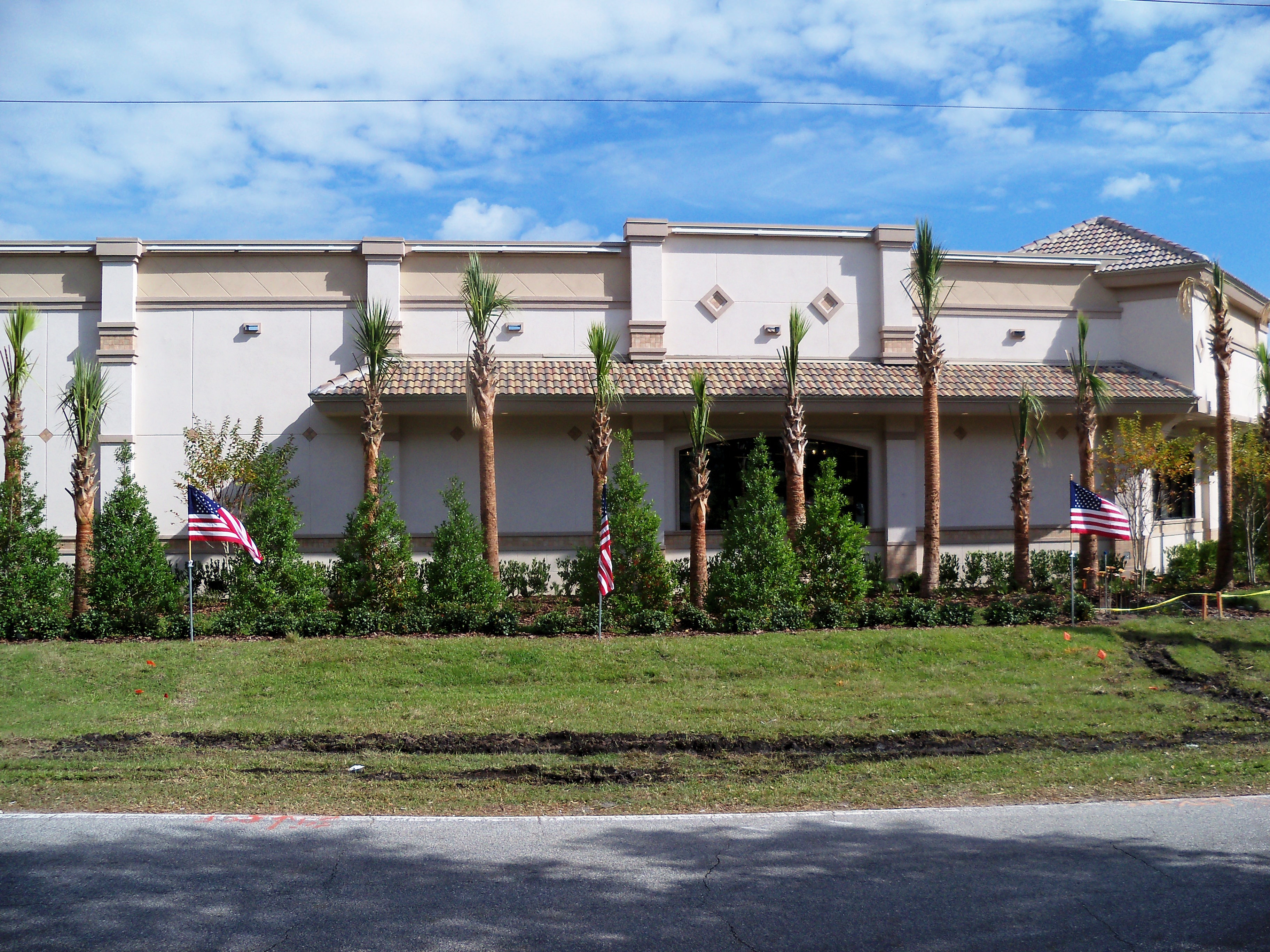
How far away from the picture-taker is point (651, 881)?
6098mm

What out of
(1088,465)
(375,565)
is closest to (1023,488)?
(1088,465)

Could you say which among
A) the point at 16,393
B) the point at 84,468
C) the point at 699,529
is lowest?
the point at 699,529

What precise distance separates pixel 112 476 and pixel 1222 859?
67.8 ft

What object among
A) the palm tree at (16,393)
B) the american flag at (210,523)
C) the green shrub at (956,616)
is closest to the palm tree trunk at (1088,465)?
the green shrub at (956,616)

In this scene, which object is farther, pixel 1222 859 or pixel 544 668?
pixel 544 668

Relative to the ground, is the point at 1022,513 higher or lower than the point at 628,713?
higher

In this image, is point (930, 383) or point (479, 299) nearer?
point (479, 299)

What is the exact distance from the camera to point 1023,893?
5.91 m

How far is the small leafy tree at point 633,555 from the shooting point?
1603cm

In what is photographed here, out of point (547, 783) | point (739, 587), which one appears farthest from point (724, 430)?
point (547, 783)

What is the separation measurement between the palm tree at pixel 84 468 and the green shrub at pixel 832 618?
1273cm

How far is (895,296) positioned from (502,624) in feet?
40.9

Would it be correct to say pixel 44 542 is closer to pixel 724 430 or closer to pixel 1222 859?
pixel 724 430

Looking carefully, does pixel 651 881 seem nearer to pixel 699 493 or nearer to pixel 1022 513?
pixel 699 493
